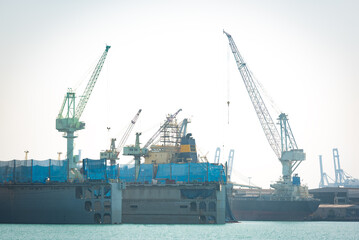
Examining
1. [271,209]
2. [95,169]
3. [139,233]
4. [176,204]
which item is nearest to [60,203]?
[95,169]

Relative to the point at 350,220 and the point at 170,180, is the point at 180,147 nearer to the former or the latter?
the point at 170,180

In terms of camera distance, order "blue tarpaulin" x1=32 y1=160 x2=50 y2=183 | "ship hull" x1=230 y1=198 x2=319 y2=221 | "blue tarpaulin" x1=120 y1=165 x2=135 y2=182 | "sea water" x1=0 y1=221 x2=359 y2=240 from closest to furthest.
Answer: "sea water" x1=0 y1=221 x2=359 y2=240 < "blue tarpaulin" x1=32 y1=160 x2=50 y2=183 < "blue tarpaulin" x1=120 y1=165 x2=135 y2=182 < "ship hull" x1=230 y1=198 x2=319 y2=221

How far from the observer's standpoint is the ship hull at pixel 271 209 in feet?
560

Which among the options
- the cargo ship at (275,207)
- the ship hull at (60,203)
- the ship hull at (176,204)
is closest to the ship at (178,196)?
the ship hull at (176,204)

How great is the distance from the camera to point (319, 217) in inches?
7003

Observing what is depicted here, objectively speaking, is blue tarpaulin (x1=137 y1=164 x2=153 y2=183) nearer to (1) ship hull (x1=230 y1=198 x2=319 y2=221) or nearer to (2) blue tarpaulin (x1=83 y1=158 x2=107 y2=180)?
(2) blue tarpaulin (x1=83 y1=158 x2=107 y2=180)

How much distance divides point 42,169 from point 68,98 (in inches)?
1878

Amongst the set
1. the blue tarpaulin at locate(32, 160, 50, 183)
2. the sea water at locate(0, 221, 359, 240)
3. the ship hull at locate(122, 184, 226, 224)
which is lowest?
the sea water at locate(0, 221, 359, 240)

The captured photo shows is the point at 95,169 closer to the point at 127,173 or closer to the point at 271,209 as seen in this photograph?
the point at 127,173

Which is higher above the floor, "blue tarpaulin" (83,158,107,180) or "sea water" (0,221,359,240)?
"blue tarpaulin" (83,158,107,180)

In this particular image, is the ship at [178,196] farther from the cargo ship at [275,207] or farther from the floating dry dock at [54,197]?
the cargo ship at [275,207]

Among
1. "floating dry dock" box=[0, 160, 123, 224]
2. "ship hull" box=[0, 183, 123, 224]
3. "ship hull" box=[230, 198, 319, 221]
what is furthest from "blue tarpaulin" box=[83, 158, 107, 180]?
"ship hull" box=[230, 198, 319, 221]

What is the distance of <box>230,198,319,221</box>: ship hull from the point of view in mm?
170750

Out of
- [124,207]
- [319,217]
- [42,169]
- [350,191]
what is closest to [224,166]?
[124,207]
